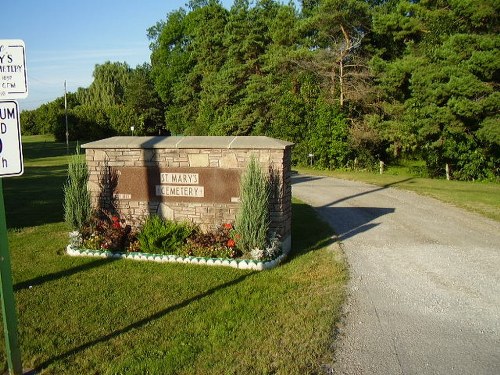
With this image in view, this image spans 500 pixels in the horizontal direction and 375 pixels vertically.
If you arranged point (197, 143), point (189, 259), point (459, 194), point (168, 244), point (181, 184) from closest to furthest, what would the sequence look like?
point (189, 259) < point (168, 244) < point (197, 143) < point (181, 184) < point (459, 194)

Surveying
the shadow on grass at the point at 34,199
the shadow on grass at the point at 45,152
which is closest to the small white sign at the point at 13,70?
the shadow on grass at the point at 34,199

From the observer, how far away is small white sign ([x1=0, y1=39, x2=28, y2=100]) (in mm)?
3887

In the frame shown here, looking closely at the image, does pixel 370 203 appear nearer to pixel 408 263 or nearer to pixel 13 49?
pixel 408 263

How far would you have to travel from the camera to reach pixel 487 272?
7.46 m

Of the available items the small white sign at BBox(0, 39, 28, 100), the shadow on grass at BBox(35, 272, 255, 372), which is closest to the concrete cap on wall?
the shadow on grass at BBox(35, 272, 255, 372)

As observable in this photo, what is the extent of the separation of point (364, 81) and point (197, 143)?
76.7ft

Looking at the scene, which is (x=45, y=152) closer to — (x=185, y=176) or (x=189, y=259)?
(x=185, y=176)

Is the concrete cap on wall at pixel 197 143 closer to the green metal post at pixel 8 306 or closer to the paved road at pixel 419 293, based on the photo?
the paved road at pixel 419 293

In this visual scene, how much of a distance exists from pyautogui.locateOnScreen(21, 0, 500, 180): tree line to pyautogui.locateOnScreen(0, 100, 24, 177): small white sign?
21891mm

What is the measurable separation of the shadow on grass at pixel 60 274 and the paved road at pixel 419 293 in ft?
13.0

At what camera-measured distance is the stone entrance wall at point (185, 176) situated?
26.6 feet

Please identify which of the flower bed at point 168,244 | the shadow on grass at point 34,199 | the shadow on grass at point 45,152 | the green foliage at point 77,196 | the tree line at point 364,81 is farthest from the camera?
the shadow on grass at point 45,152

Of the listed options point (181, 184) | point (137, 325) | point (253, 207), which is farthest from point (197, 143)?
point (137, 325)

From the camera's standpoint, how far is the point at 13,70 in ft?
12.8
